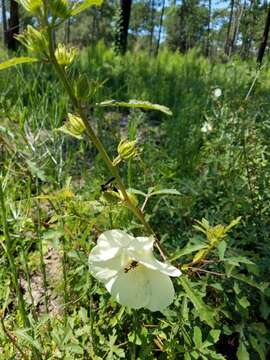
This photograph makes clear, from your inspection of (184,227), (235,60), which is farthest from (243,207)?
(235,60)

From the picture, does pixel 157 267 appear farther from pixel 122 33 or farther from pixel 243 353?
pixel 122 33

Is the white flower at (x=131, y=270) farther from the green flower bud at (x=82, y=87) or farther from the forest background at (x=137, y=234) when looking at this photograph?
the green flower bud at (x=82, y=87)

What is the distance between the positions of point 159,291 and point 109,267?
11 cm

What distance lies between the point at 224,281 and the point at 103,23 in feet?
124

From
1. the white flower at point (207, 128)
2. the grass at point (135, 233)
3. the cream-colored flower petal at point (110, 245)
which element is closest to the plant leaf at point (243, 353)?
the grass at point (135, 233)

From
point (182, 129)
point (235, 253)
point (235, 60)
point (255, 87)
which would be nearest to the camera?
point (235, 253)

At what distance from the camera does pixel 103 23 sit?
35.9 meters

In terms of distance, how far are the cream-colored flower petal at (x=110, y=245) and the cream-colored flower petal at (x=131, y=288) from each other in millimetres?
63

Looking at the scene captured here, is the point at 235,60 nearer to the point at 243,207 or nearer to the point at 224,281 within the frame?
the point at 243,207

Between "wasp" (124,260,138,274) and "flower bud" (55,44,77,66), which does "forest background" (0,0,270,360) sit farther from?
"wasp" (124,260,138,274)

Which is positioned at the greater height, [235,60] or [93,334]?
[235,60]

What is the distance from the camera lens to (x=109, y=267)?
2.58 feet

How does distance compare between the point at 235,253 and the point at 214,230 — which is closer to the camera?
the point at 214,230

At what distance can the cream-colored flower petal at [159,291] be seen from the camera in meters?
0.76
